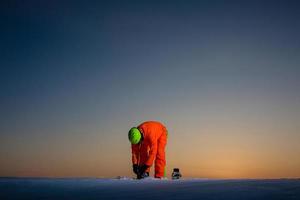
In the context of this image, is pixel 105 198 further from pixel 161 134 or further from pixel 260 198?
pixel 161 134

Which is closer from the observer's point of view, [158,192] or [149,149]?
[158,192]

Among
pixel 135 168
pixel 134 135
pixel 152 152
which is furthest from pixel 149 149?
pixel 134 135

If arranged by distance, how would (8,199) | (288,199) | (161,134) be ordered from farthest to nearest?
(161,134) → (8,199) → (288,199)

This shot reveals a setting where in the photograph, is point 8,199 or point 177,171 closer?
point 8,199

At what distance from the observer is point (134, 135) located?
17.7 m

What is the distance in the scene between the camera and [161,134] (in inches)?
767

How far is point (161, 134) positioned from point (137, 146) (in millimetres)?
1537

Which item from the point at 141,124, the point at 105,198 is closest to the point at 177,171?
the point at 141,124

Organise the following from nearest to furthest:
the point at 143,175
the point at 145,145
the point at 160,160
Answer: the point at 143,175 → the point at 145,145 → the point at 160,160

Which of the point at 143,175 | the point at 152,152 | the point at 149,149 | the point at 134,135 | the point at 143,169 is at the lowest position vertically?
the point at 143,175

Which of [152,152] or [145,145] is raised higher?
[145,145]

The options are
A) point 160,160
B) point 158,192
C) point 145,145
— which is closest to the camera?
point 158,192

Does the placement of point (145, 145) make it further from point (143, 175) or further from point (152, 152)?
point (143, 175)

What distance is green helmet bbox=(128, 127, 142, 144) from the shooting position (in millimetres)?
17719
